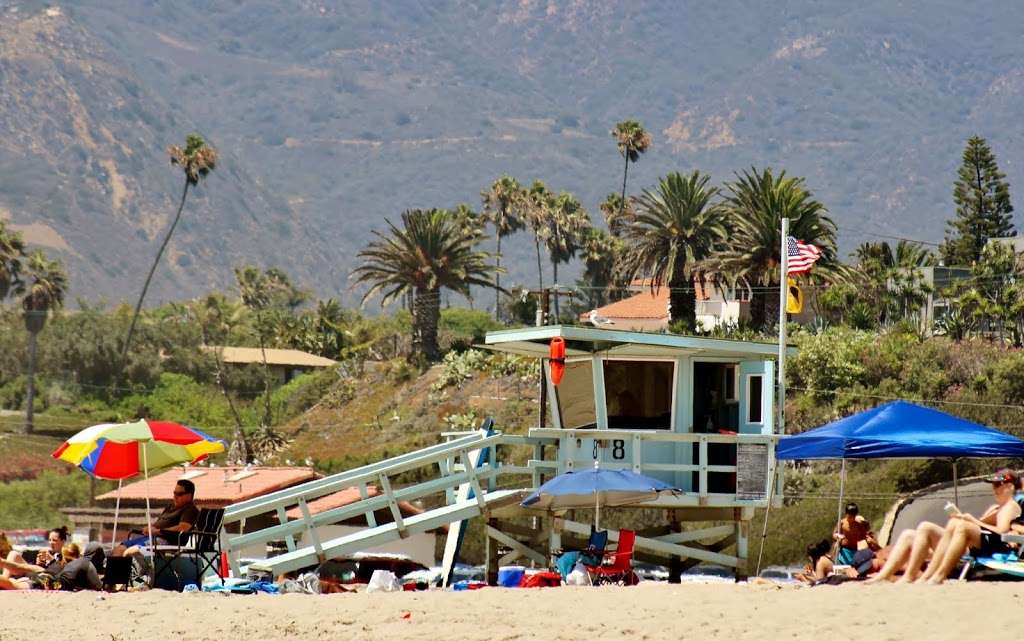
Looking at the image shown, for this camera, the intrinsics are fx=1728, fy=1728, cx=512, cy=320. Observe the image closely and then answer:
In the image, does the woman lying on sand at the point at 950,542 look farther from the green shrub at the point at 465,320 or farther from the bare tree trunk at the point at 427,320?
the green shrub at the point at 465,320

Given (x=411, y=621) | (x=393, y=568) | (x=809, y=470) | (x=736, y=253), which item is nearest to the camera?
(x=411, y=621)

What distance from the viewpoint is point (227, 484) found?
3959cm

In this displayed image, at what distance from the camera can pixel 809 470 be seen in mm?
50656

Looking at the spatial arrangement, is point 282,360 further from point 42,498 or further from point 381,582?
point 381,582

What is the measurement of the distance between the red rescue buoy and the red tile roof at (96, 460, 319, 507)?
14234 mm

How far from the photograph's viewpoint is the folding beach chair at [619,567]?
69.4 ft

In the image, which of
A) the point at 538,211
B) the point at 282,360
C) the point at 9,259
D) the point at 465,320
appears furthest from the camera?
the point at 465,320

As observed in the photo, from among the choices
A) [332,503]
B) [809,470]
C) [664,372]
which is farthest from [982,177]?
[664,372]

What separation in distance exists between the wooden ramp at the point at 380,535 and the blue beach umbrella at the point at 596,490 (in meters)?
1.34

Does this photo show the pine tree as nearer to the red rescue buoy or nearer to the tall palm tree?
the tall palm tree

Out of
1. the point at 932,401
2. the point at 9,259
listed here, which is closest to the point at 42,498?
the point at 9,259

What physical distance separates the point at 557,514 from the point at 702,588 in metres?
7.61

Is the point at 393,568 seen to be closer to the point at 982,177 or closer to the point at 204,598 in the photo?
the point at 204,598

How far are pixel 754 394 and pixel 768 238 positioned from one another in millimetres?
38355
